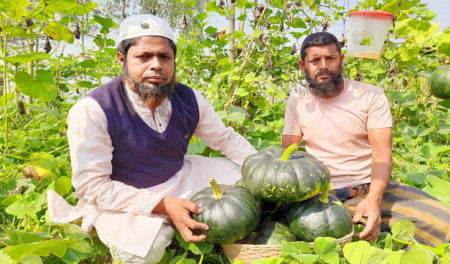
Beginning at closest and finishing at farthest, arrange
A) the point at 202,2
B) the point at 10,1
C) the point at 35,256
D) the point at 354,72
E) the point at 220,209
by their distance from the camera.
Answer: the point at 35,256 → the point at 10,1 → the point at 220,209 → the point at 354,72 → the point at 202,2

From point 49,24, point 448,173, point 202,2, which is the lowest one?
point 448,173

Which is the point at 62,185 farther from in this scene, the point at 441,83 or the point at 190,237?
the point at 441,83

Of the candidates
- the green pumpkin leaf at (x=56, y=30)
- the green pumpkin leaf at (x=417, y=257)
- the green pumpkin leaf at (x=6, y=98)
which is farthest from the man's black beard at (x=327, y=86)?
the green pumpkin leaf at (x=6, y=98)

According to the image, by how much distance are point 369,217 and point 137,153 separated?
1292mm

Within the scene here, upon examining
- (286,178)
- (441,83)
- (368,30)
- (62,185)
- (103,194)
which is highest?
(368,30)

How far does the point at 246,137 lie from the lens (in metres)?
3.50

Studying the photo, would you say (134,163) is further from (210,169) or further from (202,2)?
(202,2)

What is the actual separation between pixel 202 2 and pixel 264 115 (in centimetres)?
2542

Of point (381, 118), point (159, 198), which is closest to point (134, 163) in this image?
point (159, 198)

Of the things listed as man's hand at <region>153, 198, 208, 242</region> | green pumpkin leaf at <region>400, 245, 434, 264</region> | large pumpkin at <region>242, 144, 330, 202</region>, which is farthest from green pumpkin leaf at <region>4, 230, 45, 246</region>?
green pumpkin leaf at <region>400, 245, 434, 264</region>

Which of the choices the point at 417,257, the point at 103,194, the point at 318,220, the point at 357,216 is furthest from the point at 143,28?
the point at 417,257

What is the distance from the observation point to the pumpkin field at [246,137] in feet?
5.46

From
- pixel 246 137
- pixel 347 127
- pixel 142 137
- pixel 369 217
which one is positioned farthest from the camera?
pixel 246 137

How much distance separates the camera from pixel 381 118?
2.48 m
